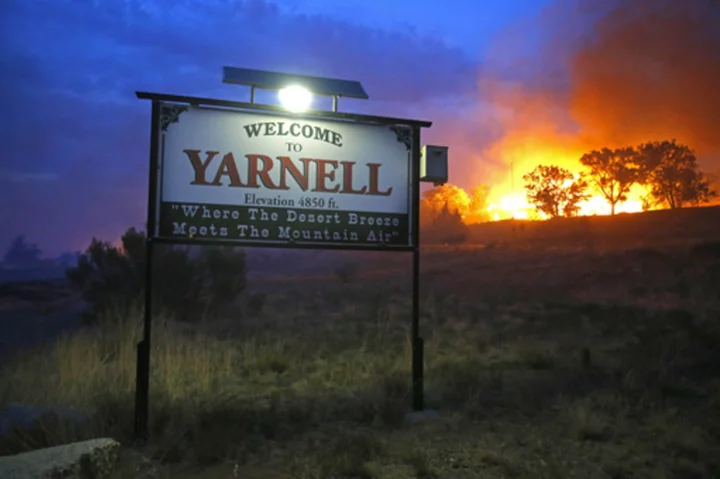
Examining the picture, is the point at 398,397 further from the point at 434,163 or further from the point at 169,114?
the point at 169,114

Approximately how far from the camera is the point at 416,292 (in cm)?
692

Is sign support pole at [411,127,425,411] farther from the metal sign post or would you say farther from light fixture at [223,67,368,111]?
light fixture at [223,67,368,111]

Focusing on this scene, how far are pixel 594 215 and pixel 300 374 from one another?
177 feet

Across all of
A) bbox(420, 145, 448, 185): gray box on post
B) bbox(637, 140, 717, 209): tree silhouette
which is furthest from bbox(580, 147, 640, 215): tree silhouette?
bbox(420, 145, 448, 185): gray box on post

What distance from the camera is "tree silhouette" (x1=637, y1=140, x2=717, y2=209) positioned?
53531 millimetres

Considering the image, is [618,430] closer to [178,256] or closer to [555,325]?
[555,325]

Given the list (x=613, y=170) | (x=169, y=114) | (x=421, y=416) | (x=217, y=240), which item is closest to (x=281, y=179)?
(x=217, y=240)

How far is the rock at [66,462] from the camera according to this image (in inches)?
157

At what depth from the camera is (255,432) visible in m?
5.79

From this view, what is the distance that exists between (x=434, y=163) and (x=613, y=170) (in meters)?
56.4

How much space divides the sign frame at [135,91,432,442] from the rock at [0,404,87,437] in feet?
2.28

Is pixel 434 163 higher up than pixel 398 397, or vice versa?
pixel 434 163

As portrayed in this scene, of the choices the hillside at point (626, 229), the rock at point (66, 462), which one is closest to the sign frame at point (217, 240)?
the rock at point (66, 462)

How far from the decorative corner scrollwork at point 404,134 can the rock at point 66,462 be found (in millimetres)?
4883
